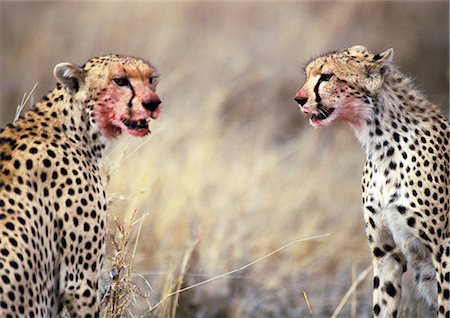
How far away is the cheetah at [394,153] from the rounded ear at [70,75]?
3.49 feet

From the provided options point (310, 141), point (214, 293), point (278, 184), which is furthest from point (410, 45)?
point (214, 293)

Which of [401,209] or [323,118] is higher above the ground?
[323,118]

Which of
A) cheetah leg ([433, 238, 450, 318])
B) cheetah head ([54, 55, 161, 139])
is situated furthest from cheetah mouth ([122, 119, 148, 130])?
cheetah leg ([433, 238, 450, 318])

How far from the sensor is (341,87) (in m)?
5.43

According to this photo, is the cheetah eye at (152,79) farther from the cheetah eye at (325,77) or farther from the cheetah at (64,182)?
the cheetah eye at (325,77)

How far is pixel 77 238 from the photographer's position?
15.3 ft

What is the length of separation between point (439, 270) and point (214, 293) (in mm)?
2629

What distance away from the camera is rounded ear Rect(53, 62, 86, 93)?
481 cm

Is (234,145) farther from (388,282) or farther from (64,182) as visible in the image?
(64,182)

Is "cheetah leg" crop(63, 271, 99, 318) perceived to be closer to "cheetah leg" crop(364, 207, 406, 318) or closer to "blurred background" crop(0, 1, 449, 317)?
"blurred background" crop(0, 1, 449, 317)

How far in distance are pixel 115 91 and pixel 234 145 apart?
5.77m

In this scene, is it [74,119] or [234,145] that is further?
[234,145]

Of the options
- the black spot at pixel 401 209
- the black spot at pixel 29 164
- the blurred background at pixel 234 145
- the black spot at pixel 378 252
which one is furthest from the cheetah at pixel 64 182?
the black spot at pixel 378 252

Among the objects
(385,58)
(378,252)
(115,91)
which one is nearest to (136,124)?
(115,91)
